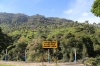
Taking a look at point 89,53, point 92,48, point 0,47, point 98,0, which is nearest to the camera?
point 98,0

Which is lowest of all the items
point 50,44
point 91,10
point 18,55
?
point 18,55

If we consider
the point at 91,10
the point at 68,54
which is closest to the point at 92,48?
the point at 68,54

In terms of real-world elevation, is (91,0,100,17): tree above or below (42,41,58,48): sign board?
above

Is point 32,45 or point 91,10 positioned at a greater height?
point 91,10

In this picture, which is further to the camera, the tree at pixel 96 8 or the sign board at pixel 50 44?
the sign board at pixel 50 44

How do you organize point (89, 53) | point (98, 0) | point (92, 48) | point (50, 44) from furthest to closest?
point (92, 48) < point (89, 53) < point (50, 44) < point (98, 0)

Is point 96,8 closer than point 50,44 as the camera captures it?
Yes

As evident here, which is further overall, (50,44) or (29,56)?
(29,56)

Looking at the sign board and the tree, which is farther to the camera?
the sign board

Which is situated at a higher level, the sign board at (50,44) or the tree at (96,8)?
the tree at (96,8)

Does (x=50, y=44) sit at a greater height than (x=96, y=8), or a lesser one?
lesser

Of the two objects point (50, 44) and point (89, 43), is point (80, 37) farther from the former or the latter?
point (50, 44)

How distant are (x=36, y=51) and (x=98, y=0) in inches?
685

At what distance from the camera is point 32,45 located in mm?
29297
